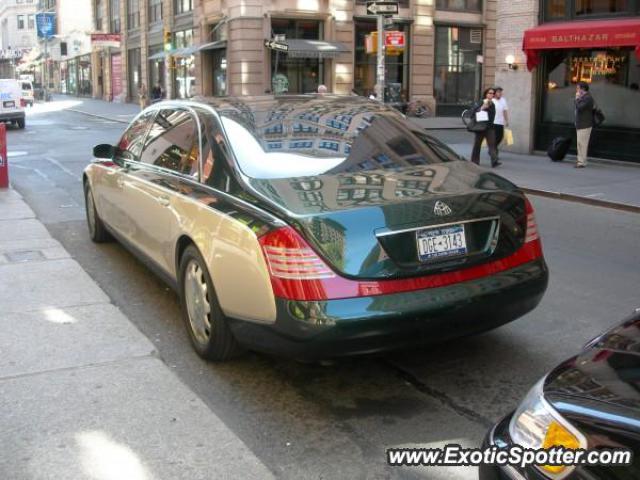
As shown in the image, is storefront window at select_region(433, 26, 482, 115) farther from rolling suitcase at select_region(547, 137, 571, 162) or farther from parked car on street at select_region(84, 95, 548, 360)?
parked car on street at select_region(84, 95, 548, 360)

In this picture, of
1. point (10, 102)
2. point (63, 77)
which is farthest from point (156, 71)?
point (63, 77)

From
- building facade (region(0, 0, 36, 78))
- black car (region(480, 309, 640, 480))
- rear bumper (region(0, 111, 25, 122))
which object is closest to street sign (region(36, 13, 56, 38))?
building facade (region(0, 0, 36, 78))

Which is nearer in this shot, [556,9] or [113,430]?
[113,430]

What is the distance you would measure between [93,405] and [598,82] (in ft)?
51.4

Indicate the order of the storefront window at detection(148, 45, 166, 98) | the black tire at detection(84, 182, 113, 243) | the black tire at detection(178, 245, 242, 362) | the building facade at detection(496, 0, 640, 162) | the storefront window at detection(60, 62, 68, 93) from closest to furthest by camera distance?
the black tire at detection(178, 245, 242, 362)
the black tire at detection(84, 182, 113, 243)
the building facade at detection(496, 0, 640, 162)
the storefront window at detection(148, 45, 166, 98)
the storefront window at detection(60, 62, 68, 93)

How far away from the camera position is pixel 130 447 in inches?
143

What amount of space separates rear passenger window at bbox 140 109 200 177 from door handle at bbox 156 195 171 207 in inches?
8.6

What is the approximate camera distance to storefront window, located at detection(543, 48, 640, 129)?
16.2 m

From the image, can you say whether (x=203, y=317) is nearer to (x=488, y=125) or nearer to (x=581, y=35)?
(x=488, y=125)

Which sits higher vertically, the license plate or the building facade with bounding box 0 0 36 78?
the building facade with bounding box 0 0 36 78

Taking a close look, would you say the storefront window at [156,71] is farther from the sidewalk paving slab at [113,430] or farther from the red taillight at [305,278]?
the red taillight at [305,278]

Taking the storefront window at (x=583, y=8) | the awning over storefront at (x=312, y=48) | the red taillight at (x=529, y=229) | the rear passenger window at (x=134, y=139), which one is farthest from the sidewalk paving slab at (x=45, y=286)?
the awning over storefront at (x=312, y=48)

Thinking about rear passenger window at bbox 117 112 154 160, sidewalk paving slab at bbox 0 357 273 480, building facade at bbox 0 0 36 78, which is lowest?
sidewalk paving slab at bbox 0 357 273 480

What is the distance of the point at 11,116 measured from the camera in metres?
28.8
